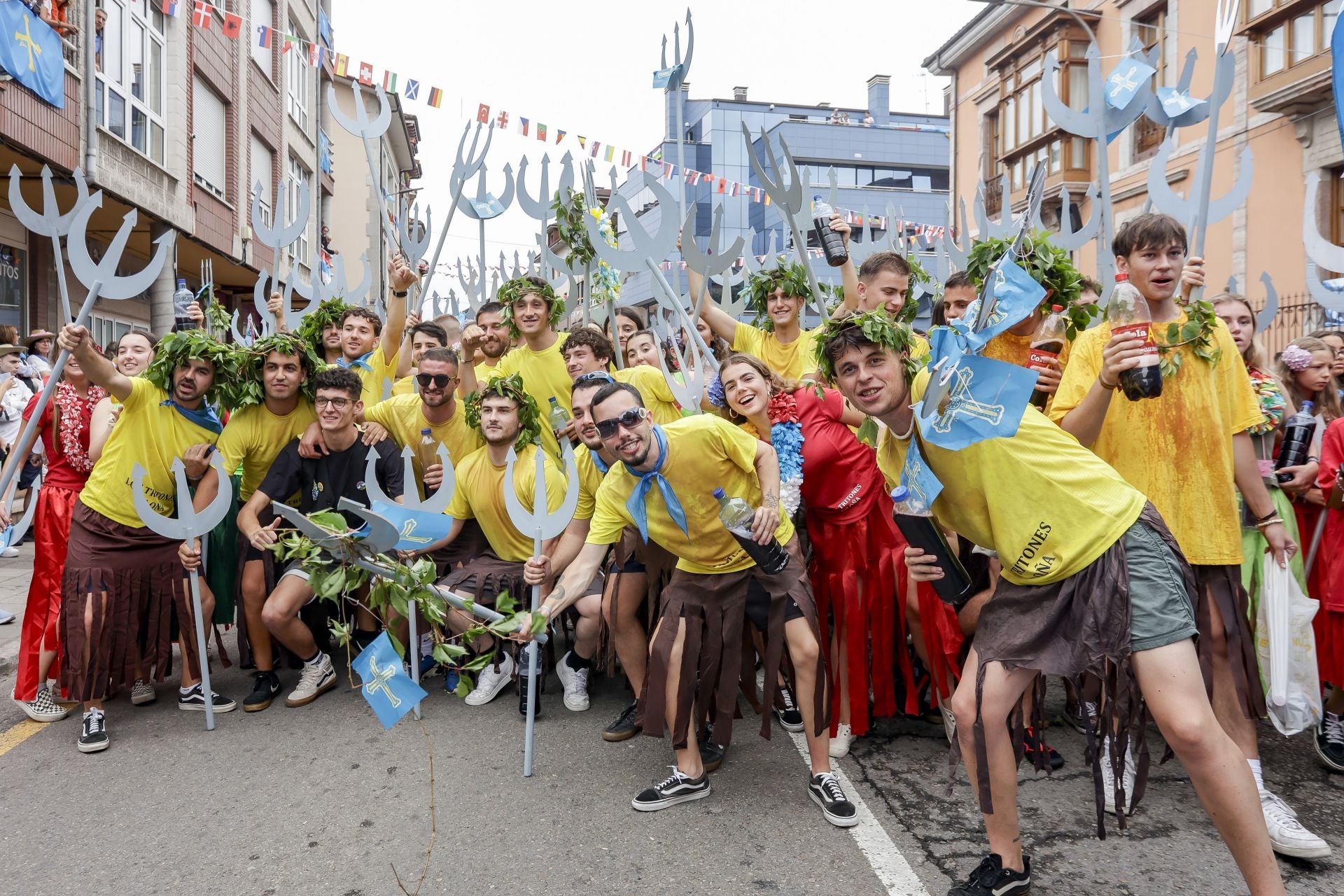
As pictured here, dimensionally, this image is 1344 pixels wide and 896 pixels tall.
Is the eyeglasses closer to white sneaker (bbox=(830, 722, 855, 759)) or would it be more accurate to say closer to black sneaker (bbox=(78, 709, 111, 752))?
white sneaker (bbox=(830, 722, 855, 759))

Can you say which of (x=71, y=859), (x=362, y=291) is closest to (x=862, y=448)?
(x=71, y=859)

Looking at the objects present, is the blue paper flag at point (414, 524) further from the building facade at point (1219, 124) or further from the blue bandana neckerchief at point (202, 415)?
the building facade at point (1219, 124)

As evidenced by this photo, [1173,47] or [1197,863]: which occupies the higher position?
[1173,47]

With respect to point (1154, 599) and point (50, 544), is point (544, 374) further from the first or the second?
point (1154, 599)

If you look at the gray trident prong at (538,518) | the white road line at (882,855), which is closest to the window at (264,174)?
the gray trident prong at (538,518)

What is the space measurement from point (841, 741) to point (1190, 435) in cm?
178

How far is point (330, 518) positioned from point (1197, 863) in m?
2.89

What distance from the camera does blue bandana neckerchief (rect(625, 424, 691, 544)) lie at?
338cm

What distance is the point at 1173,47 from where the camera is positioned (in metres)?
17.3

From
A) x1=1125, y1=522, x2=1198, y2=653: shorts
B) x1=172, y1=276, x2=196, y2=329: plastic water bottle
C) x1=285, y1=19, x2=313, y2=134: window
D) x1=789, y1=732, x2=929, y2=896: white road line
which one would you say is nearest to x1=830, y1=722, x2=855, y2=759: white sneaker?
x1=789, y1=732, x2=929, y2=896: white road line

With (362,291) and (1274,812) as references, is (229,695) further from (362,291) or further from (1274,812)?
(1274,812)

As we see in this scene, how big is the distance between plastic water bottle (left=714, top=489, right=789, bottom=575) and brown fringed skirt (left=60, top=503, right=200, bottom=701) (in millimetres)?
2777

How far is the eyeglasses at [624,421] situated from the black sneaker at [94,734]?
2.62m

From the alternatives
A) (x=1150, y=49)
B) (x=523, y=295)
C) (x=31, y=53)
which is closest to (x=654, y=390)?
(x=523, y=295)
